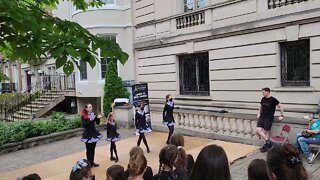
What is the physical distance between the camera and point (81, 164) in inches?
166

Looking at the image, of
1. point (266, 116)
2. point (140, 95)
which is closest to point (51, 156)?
point (140, 95)

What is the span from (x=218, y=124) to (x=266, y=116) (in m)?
2.25

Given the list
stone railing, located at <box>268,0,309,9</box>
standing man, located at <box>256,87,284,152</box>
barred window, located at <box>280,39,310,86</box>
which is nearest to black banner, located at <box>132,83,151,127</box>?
standing man, located at <box>256,87,284,152</box>

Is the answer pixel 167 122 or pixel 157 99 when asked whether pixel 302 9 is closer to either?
pixel 167 122

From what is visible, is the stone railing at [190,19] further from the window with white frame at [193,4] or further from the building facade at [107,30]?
the building facade at [107,30]

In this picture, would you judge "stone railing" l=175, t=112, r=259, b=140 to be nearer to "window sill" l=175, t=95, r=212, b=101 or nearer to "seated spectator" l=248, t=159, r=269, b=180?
"window sill" l=175, t=95, r=212, b=101

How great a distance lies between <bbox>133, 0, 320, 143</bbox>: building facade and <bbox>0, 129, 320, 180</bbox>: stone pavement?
1.81m

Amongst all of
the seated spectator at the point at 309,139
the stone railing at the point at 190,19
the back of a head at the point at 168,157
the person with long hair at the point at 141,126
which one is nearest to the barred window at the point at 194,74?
the stone railing at the point at 190,19

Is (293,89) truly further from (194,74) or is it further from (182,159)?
(182,159)

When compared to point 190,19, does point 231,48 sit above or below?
below

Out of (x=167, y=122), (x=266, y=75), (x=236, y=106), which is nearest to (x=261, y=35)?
(x=266, y=75)

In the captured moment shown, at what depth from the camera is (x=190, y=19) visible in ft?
46.1

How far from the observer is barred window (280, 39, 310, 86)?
10.3 meters

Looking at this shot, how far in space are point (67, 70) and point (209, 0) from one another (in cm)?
1075
